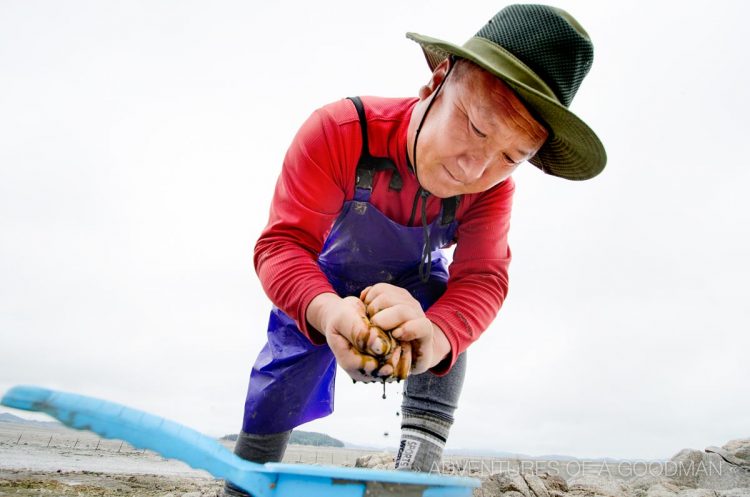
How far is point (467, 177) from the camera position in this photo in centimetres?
200

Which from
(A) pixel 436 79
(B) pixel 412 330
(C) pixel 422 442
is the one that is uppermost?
(A) pixel 436 79

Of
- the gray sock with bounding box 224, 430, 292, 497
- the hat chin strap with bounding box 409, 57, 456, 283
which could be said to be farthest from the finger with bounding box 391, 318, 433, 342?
the gray sock with bounding box 224, 430, 292, 497

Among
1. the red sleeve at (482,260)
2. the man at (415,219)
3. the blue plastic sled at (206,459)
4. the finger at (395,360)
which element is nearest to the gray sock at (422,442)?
the man at (415,219)

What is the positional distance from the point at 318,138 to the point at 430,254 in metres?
0.83

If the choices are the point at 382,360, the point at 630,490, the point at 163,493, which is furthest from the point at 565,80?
the point at 163,493

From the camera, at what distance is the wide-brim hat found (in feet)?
6.13

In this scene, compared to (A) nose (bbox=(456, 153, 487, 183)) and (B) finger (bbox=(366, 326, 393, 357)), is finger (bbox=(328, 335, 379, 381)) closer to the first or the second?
(B) finger (bbox=(366, 326, 393, 357))

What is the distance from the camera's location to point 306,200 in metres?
2.34

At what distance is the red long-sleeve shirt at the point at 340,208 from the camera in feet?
7.20

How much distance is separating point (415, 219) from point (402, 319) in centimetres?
97

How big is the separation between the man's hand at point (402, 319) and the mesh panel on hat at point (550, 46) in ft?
3.55

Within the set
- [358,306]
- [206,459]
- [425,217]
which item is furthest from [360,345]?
[425,217]

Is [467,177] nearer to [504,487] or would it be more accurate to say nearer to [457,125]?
[457,125]

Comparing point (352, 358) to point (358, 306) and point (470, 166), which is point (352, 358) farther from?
point (470, 166)
